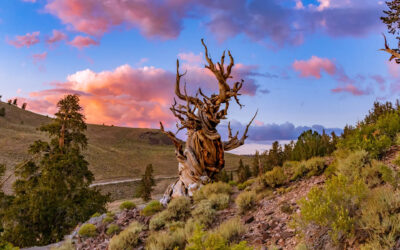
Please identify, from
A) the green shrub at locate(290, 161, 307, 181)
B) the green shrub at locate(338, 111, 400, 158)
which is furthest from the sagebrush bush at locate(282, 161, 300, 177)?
the green shrub at locate(338, 111, 400, 158)

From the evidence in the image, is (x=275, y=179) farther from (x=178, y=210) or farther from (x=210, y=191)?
(x=178, y=210)

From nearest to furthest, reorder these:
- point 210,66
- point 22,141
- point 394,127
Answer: point 394,127 < point 210,66 < point 22,141

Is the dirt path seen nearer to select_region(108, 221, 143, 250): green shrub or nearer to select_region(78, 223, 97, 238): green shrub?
select_region(108, 221, 143, 250): green shrub

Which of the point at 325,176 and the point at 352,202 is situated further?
the point at 325,176

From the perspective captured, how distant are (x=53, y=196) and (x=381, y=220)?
16.4 m

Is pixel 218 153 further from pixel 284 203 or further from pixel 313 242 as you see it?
pixel 313 242

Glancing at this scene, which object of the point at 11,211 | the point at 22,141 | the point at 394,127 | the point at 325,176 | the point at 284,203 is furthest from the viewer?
the point at 22,141

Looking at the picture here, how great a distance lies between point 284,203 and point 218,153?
5161 mm

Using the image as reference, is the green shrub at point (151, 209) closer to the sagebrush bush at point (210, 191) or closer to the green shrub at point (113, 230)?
the green shrub at point (113, 230)

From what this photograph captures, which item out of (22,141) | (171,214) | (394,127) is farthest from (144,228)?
(22,141)

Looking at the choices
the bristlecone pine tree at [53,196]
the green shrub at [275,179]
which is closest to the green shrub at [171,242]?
the green shrub at [275,179]

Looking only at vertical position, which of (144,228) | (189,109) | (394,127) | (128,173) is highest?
(189,109)

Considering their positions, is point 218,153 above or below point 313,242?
above

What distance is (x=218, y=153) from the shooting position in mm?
12523
